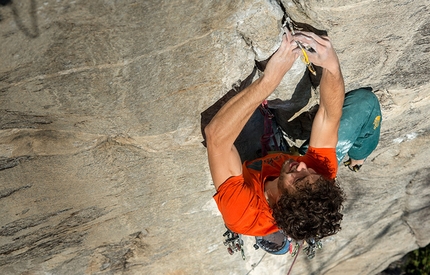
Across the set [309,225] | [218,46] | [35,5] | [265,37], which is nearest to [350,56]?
[265,37]

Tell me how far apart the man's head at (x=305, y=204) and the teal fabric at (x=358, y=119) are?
595 mm

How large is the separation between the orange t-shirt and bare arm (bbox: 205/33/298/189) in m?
0.15

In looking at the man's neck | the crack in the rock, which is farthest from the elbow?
the crack in the rock

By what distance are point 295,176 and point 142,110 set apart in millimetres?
876

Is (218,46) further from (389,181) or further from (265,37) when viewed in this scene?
(389,181)

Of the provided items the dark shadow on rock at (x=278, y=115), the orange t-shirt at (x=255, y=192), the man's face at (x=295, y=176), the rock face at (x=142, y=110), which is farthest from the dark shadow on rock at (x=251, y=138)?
the man's face at (x=295, y=176)

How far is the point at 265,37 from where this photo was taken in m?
2.44

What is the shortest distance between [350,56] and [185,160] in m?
1.17

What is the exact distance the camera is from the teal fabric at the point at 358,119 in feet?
A: 9.61

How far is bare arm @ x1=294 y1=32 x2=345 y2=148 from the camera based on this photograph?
2422 millimetres

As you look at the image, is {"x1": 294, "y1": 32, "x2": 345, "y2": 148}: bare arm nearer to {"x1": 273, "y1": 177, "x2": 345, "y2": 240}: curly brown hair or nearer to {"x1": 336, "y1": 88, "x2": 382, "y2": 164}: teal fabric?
{"x1": 336, "y1": 88, "x2": 382, "y2": 164}: teal fabric

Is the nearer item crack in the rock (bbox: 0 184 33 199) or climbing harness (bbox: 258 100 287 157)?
crack in the rock (bbox: 0 184 33 199)

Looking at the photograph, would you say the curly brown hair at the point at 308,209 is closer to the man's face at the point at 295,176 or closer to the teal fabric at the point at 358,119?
the man's face at the point at 295,176

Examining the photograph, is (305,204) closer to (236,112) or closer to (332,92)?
(236,112)
